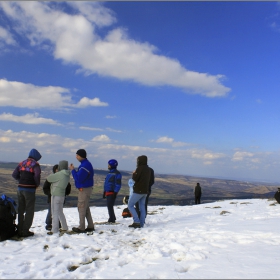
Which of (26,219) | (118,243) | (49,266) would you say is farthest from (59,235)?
(49,266)

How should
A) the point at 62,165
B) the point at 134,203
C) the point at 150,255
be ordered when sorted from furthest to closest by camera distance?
the point at 134,203
the point at 62,165
the point at 150,255

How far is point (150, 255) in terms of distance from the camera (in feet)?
17.3

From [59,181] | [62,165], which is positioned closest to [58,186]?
[59,181]

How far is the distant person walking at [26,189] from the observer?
282 inches

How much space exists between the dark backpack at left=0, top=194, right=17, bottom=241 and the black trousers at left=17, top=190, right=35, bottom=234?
218 millimetres

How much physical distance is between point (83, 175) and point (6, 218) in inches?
91.2

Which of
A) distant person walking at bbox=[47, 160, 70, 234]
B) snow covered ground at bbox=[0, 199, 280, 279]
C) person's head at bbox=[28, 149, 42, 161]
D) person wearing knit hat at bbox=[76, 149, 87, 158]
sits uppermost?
person wearing knit hat at bbox=[76, 149, 87, 158]

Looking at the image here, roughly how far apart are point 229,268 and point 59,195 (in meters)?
5.23

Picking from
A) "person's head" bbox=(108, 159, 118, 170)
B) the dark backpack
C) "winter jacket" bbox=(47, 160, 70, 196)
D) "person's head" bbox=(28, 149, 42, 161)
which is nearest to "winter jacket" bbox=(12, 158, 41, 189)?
"person's head" bbox=(28, 149, 42, 161)

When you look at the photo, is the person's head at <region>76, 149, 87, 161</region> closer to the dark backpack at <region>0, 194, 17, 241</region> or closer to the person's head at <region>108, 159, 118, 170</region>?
the person's head at <region>108, 159, 118, 170</region>

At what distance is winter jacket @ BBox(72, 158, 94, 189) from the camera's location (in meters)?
7.47

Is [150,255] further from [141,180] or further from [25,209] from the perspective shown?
[25,209]

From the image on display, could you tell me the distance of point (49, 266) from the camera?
496 centimetres

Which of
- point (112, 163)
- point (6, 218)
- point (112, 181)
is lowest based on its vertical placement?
point (6, 218)
